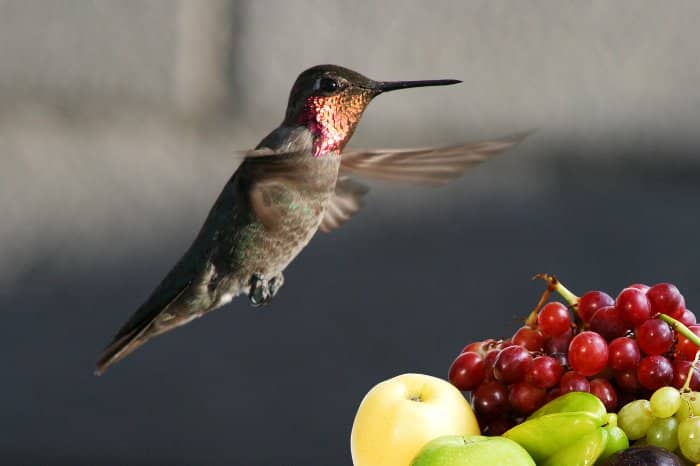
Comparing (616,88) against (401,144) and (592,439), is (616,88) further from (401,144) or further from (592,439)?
(592,439)

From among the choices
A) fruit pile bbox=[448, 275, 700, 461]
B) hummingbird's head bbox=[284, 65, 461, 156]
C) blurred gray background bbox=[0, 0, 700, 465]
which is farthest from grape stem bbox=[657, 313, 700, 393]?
blurred gray background bbox=[0, 0, 700, 465]

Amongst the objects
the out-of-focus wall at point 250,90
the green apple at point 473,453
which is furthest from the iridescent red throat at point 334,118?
the out-of-focus wall at point 250,90

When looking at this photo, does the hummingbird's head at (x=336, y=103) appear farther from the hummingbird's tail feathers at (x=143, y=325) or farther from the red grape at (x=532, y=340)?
the red grape at (x=532, y=340)

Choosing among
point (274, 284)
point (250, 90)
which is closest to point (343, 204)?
point (274, 284)

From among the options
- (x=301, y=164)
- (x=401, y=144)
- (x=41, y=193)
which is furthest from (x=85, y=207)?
(x=301, y=164)

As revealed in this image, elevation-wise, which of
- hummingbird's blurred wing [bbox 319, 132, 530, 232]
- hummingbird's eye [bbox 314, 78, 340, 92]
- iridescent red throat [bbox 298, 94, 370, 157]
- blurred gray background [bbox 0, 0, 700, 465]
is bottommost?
blurred gray background [bbox 0, 0, 700, 465]

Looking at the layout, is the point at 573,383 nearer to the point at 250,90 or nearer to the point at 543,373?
the point at 543,373

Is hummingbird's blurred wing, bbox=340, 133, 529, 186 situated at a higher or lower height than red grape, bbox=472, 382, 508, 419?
higher

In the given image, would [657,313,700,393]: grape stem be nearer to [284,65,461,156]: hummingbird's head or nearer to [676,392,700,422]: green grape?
[676,392,700,422]: green grape
